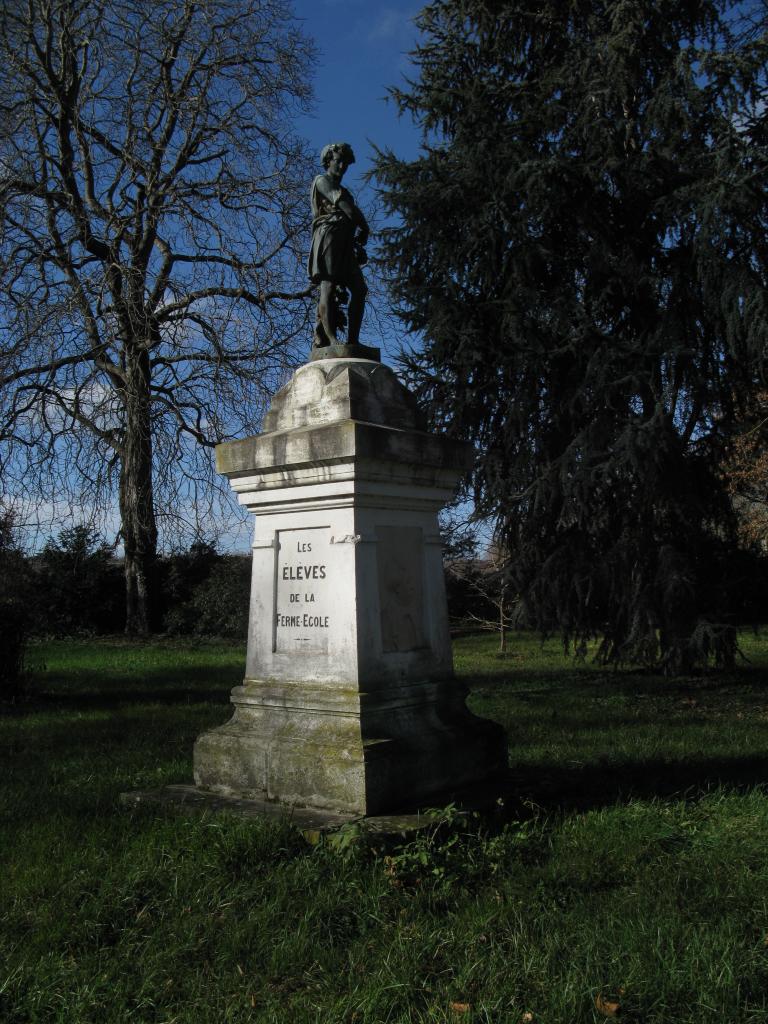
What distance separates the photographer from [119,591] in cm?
2059

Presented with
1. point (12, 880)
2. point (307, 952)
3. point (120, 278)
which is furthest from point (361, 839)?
point (120, 278)

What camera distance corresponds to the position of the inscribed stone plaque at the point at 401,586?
196 inches

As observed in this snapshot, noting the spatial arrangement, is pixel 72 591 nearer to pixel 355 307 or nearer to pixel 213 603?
pixel 213 603

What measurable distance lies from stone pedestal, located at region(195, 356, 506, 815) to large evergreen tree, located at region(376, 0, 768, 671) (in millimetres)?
6215

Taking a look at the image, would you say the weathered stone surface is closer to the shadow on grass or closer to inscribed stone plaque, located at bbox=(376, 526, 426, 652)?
inscribed stone plaque, located at bbox=(376, 526, 426, 652)

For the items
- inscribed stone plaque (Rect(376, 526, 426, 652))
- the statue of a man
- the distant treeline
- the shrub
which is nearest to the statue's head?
the statue of a man

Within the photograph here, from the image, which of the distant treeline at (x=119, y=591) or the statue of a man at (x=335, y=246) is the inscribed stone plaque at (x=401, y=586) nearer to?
the statue of a man at (x=335, y=246)

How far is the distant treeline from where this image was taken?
18.7 meters

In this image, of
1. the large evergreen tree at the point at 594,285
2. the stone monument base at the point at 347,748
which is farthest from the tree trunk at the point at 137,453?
the stone monument base at the point at 347,748

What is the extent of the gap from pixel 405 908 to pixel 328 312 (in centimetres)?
352

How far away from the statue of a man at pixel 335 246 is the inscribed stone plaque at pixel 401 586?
4.22 feet

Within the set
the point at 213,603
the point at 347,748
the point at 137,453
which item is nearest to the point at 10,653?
the point at 137,453

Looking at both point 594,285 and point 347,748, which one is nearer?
point 347,748

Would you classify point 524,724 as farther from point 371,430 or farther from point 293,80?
point 293,80
